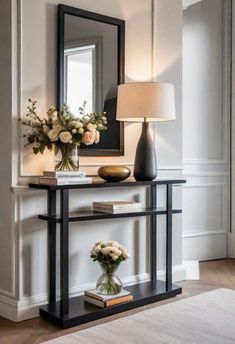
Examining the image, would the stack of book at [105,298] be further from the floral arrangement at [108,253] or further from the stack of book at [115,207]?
the stack of book at [115,207]

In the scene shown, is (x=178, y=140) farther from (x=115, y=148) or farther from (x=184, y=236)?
(x=184, y=236)

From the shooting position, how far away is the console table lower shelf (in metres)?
2.99

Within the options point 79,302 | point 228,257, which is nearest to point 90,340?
point 79,302

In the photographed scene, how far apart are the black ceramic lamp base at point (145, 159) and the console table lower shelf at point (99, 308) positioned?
2.85 feet

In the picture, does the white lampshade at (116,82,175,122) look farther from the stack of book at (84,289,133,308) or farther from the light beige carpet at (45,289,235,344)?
the light beige carpet at (45,289,235,344)

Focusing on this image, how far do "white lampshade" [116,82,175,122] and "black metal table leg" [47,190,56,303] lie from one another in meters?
0.81

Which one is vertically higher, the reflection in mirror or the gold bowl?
the reflection in mirror

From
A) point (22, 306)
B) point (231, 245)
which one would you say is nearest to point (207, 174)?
point (231, 245)

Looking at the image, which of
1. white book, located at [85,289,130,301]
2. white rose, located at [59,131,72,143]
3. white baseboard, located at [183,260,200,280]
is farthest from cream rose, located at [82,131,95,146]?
→ white baseboard, located at [183,260,200,280]

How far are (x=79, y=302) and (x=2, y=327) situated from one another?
1.82 feet

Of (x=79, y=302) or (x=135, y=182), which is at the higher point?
(x=135, y=182)

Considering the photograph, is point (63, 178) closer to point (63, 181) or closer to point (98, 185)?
point (63, 181)

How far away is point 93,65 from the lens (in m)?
3.56

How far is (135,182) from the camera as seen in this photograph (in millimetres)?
3418
